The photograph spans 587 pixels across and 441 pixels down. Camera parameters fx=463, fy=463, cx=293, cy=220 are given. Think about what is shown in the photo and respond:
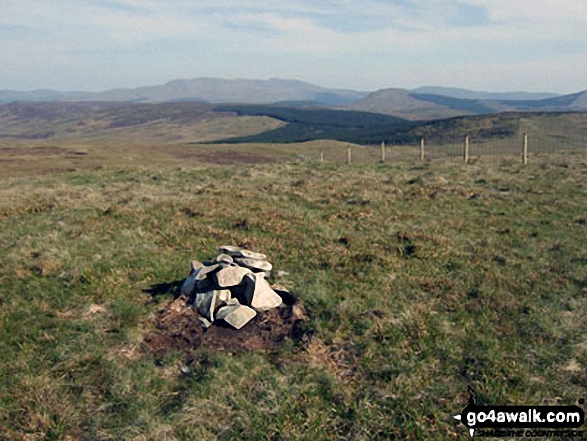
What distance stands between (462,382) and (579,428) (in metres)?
1.48

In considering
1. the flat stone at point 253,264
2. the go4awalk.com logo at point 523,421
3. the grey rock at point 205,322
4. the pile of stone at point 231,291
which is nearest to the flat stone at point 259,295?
the pile of stone at point 231,291

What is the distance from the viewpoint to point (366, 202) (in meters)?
18.5

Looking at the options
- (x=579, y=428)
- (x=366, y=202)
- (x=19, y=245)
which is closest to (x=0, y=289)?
(x=19, y=245)

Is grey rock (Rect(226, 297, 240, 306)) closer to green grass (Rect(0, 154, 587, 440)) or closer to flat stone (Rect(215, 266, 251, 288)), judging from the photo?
flat stone (Rect(215, 266, 251, 288))

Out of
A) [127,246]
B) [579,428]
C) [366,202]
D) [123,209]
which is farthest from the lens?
[366,202]

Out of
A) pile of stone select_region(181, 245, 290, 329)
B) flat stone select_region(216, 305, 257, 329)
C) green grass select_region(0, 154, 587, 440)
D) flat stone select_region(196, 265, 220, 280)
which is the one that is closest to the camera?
green grass select_region(0, 154, 587, 440)

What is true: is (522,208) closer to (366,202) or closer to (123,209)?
(366,202)

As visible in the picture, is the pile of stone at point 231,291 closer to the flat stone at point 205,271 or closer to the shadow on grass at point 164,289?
the flat stone at point 205,271

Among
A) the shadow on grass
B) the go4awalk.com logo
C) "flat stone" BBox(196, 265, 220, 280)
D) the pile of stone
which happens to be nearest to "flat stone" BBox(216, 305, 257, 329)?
the pile of stone

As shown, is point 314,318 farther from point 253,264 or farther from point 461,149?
point 461,149

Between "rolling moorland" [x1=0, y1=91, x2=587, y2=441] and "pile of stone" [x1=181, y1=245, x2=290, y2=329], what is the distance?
9.6 inches

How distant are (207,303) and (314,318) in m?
2.09

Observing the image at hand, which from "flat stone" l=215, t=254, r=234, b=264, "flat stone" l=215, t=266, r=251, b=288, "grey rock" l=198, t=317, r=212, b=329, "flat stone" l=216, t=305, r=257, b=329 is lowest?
"grey rock" l=198, t=317, r=212, b=329

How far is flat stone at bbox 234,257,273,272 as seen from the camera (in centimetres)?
985
